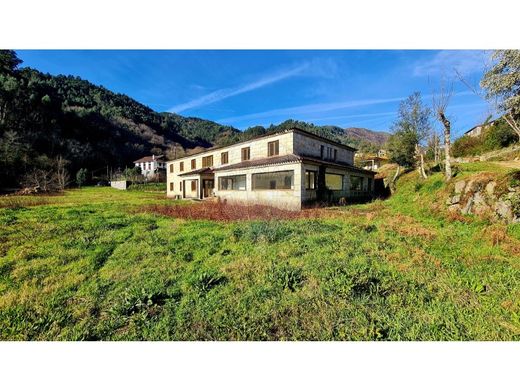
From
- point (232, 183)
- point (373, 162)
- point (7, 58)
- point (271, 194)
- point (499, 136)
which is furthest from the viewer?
point (373, 162)

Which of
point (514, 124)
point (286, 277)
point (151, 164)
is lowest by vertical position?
point (286, 277)

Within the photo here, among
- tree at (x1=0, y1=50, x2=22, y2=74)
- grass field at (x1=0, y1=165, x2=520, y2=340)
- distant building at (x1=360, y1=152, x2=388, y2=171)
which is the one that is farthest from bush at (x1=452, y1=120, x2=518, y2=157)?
tree at (x1=0, y1=50, x2=22, y2=74)

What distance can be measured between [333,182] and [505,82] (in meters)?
12.2

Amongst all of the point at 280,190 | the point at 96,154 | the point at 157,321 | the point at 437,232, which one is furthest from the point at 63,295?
the point at 96,154

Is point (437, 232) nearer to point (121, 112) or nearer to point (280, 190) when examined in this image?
point (280, 190)

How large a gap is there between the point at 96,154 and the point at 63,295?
60.7m

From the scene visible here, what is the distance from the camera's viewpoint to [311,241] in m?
7.05

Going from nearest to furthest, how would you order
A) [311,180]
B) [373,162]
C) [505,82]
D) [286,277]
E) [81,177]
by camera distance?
[286,277]
[505,82]
[311,180]
[81,177]
[373,162]

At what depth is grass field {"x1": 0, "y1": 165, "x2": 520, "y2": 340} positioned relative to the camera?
3.55 metres

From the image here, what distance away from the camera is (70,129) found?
52562 mm

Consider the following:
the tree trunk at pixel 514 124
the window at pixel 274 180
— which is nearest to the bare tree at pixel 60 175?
the window at pixel 274 180

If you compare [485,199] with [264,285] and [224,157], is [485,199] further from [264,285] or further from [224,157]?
[224,157]

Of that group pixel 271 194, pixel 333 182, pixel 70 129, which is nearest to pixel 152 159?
pixel 70 129

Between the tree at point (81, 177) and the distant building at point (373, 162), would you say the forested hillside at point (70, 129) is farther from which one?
the distant building at point (373, 162)
